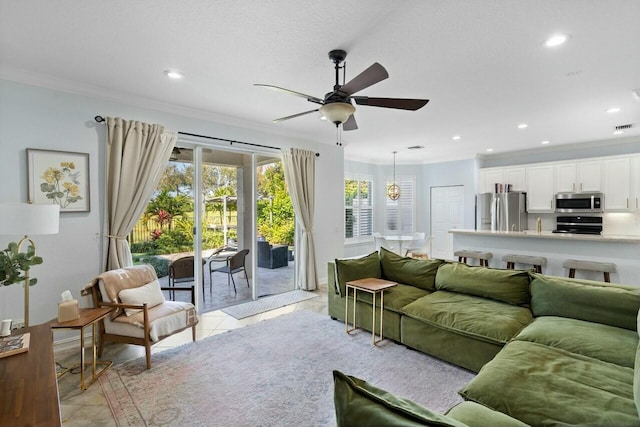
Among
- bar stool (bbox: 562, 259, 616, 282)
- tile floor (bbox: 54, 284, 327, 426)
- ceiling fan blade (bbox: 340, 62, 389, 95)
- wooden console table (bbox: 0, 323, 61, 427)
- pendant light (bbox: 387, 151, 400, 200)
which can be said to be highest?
ceiling fan blade (bbox: 340, 62, 389, 95)

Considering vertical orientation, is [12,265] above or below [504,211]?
below

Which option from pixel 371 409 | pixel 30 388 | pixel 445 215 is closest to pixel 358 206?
pixel 445 215

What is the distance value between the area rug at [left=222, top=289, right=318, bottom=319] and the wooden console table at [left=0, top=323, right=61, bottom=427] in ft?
8.43

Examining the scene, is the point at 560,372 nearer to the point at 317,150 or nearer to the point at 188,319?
the point at 188,319

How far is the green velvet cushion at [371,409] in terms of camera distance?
84 cm

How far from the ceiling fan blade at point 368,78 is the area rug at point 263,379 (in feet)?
7.83

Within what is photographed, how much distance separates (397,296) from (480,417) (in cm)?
207

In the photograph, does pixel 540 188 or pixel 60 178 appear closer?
pixel 60 178

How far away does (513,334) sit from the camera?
8.25 ft

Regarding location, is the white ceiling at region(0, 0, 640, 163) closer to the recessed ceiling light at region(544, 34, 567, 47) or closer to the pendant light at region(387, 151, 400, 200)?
the recessed ceiling light at region(544, 34, 567, 47)

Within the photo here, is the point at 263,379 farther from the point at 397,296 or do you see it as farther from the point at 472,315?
the point at 472,315

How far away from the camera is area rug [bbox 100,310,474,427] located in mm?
2223

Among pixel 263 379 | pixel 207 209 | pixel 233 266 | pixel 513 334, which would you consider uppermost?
pixel 207 209

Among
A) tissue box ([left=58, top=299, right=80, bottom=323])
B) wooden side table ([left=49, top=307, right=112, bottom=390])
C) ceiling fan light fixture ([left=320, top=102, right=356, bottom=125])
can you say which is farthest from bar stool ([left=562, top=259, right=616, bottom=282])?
tissue box ([left=58, top=299, right=80, bottom=323])
